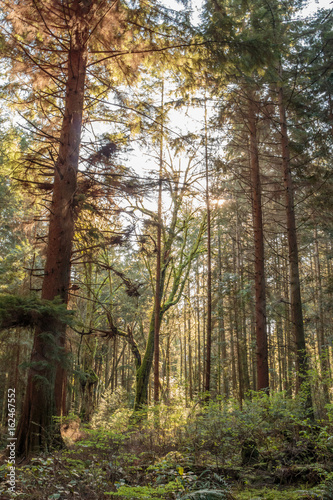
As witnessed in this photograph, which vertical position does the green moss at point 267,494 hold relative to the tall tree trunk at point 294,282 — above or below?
below

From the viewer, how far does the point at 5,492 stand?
10.6 feet

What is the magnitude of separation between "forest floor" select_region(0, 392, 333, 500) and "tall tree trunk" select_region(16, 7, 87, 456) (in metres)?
0.48

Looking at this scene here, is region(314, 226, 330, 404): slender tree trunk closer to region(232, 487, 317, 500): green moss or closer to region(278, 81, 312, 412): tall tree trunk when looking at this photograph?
region(278, 81, 312, 412): tall tree trunk

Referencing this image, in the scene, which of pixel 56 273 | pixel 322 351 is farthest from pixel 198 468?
pixel 322 351

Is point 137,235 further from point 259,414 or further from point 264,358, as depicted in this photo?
point 264,358

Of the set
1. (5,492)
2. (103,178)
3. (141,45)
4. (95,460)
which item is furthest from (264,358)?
(141,45)

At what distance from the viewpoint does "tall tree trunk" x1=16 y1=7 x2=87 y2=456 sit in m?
4.84

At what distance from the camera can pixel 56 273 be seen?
5.84 metres

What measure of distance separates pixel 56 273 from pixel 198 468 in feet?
12.5

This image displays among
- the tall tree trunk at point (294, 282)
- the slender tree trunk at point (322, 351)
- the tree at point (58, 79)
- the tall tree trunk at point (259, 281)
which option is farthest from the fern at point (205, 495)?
the tall tree trunk at point (259, 281)

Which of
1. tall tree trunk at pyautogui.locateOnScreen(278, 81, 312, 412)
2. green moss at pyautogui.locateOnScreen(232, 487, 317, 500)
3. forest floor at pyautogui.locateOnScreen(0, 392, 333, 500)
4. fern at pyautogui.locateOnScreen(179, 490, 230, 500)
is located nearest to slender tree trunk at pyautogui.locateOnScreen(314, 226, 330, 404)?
tall tree trunk at pyautogui.locateOnScreen(278, 81, 312, 412)

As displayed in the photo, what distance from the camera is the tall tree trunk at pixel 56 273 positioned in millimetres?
4836

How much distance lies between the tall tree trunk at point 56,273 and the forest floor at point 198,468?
48 cm

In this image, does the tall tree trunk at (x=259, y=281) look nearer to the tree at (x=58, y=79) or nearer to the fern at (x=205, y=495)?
the tree at (x=58, y=79)
